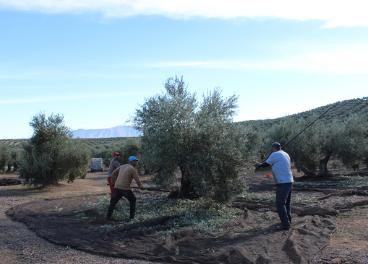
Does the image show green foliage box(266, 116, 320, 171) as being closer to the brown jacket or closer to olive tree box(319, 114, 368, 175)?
olive tree box(319, 114, 368, 175)

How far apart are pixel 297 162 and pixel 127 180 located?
14.0 metres

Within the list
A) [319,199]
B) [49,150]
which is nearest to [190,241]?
[319,199]

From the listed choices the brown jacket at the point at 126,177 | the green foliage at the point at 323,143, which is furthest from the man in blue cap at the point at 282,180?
the green foliage at the point at 323,143

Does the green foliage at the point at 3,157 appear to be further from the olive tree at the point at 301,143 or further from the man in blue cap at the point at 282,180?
the man in blue cap at the point at 282,180

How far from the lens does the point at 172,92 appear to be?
1352 centimetres

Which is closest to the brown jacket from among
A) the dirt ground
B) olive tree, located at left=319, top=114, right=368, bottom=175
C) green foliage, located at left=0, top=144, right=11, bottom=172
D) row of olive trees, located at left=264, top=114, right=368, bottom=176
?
the dirt ground

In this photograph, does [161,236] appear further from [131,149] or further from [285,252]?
[131,149]

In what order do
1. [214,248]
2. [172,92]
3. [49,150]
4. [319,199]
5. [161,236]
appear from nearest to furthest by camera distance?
[214,248]
[161,236]
[319,199]
[172,92]
[49,150]

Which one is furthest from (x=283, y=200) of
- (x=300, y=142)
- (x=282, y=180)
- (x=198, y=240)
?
(x=300, y=142)

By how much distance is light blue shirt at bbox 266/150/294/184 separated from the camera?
6961mm

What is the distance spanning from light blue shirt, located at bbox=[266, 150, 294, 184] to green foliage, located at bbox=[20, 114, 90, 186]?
1425 centimetres

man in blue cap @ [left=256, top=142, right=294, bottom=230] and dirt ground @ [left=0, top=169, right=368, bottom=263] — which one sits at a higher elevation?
man in blue cap @ [left=256, top=142, right=294, bottom=230]

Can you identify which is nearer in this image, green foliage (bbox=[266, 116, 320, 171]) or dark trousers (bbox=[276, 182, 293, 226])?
dark trousers (bbox=[276, 182, 293, 226])

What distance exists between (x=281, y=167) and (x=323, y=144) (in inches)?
571
